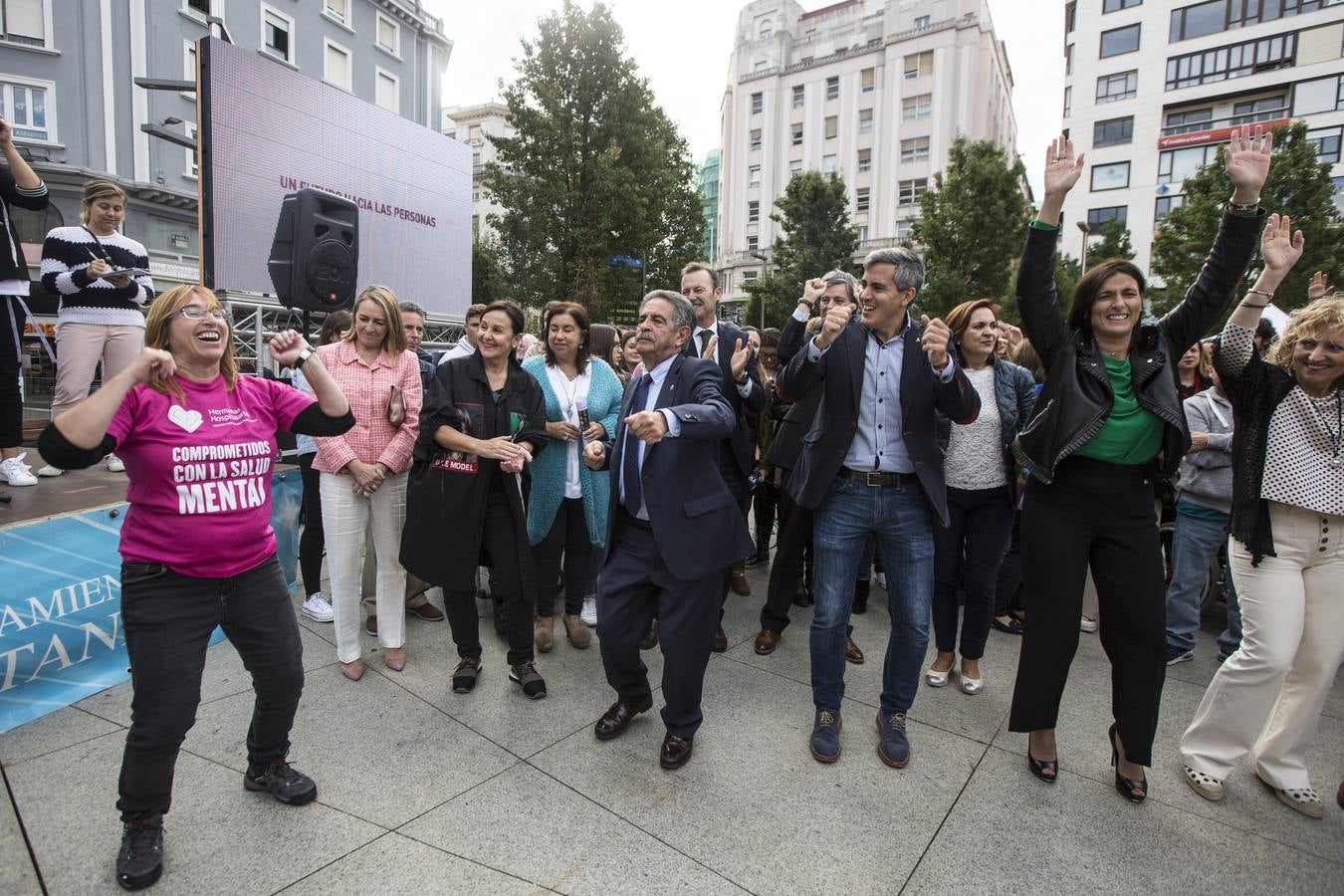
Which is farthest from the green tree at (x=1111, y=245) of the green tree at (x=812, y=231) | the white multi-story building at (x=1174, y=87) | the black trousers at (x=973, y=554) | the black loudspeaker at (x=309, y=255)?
the black loudspeaker at (x=309, y=255)

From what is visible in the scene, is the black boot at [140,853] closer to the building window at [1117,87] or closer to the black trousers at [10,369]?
the black trousers at [10,369]

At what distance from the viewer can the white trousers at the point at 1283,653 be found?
106 inches

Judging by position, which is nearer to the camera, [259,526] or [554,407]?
[259,526]

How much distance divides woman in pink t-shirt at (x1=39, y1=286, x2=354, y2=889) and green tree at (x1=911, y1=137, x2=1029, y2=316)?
22.6m

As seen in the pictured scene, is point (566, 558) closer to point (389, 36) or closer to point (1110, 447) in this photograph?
point (1110, 447)

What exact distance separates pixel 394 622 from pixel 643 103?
753 inches

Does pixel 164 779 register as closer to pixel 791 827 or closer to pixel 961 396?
pixel 791 827

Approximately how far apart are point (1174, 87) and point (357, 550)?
167 ft

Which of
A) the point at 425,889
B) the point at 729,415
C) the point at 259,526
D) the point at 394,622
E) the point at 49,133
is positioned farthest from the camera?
the point at 49,133

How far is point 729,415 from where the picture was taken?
2.88m

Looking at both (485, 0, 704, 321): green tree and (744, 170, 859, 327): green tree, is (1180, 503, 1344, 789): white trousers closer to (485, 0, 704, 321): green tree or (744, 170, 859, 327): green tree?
(485, 0, 704, 321): green tree

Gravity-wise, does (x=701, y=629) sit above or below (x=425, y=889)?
above

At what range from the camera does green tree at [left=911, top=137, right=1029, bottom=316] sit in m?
21.7

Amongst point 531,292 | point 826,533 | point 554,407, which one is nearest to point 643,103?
point 531,292
